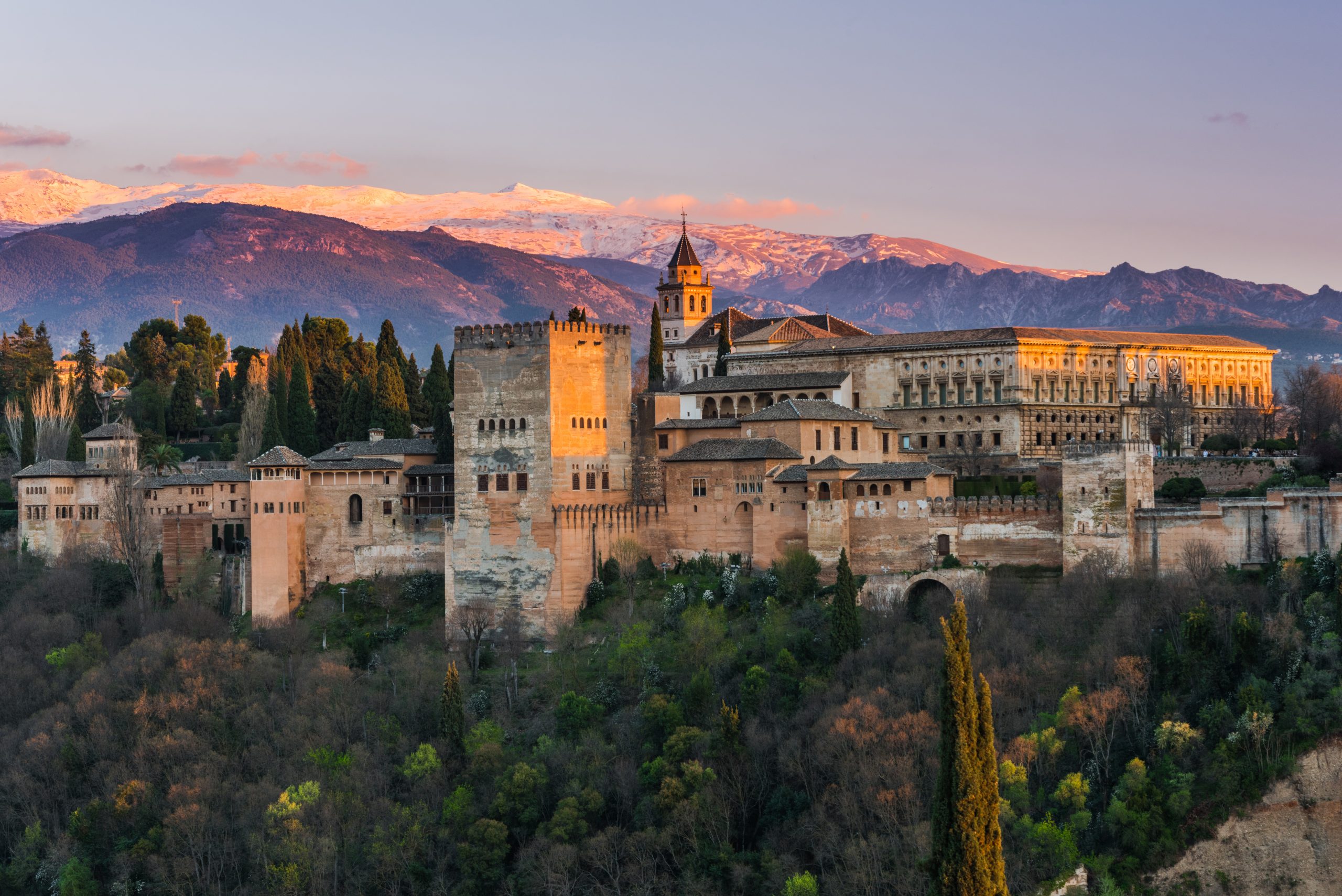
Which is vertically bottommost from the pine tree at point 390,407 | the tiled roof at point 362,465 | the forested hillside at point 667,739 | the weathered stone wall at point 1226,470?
the forested hillside at point 667,739

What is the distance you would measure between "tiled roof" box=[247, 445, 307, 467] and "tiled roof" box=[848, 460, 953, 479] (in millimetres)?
18757

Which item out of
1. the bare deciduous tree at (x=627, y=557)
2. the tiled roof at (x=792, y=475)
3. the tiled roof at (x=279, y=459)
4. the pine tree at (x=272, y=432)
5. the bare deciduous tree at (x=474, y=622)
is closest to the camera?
the tiled roof at (x=792, y=475)

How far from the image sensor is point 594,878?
41.9 metres

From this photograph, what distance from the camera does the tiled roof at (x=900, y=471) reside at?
50188 mm

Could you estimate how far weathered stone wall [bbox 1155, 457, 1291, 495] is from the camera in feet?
182

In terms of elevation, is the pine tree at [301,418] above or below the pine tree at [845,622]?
above

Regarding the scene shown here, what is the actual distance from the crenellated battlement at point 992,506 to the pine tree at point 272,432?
92.1 feet

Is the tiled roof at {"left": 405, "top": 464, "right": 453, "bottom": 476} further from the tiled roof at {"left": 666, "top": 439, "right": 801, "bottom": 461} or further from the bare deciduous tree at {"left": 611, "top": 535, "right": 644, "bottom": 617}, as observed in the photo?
the tiled roof at {"left": 666, "top": 439, "right": 801, "bottom": 461}

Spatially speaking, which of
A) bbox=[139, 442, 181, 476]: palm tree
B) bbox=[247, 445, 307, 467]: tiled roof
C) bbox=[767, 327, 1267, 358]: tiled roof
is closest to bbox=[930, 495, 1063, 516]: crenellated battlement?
bbox=[767, 327, 1267, 358]: tiled roof

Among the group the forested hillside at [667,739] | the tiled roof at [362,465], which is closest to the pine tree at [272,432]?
the tiled roof at [362,465]

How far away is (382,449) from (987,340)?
26.3 m

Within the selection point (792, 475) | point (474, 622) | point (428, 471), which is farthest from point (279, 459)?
point (792, 475)

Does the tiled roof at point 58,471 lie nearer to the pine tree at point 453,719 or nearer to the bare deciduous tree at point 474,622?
the bare deciduous tree at point 474,622

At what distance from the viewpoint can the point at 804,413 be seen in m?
54.6
